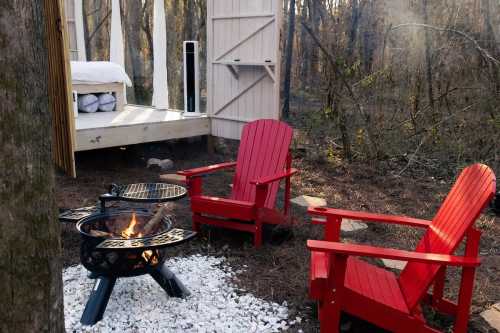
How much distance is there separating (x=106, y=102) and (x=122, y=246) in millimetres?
4686

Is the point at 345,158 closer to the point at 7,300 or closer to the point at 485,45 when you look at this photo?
the point at 485,45

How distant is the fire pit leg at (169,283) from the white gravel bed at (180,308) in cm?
4

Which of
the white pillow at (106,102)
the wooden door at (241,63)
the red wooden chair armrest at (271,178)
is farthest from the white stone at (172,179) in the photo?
the white pillow at (106,102)

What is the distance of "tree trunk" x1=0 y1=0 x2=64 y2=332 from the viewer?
103 centimetres

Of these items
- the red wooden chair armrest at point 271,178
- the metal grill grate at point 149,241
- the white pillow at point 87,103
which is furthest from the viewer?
the white pillow at point 87,103

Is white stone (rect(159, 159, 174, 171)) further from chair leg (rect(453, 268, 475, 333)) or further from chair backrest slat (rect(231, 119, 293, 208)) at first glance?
chair leg (rect(453, 268, 475, 333))

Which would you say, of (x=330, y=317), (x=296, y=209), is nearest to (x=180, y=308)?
(x=330, y=317)

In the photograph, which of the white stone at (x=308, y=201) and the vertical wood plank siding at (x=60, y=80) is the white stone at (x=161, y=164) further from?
the white stone at (x=308, y=201)

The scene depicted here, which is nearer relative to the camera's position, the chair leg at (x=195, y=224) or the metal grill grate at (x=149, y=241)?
the metal grill grate at (x=149, y=241)

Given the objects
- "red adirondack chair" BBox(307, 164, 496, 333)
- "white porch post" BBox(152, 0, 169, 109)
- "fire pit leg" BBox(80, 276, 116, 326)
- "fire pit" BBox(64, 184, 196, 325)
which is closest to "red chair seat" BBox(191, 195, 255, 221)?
"fire pit" BBox(64, 184, 196, 325)

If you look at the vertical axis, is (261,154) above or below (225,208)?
above

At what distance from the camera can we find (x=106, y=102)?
649 centimetres

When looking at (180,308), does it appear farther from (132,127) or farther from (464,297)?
→ (132,127)

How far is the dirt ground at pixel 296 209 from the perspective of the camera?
9.05 ft
